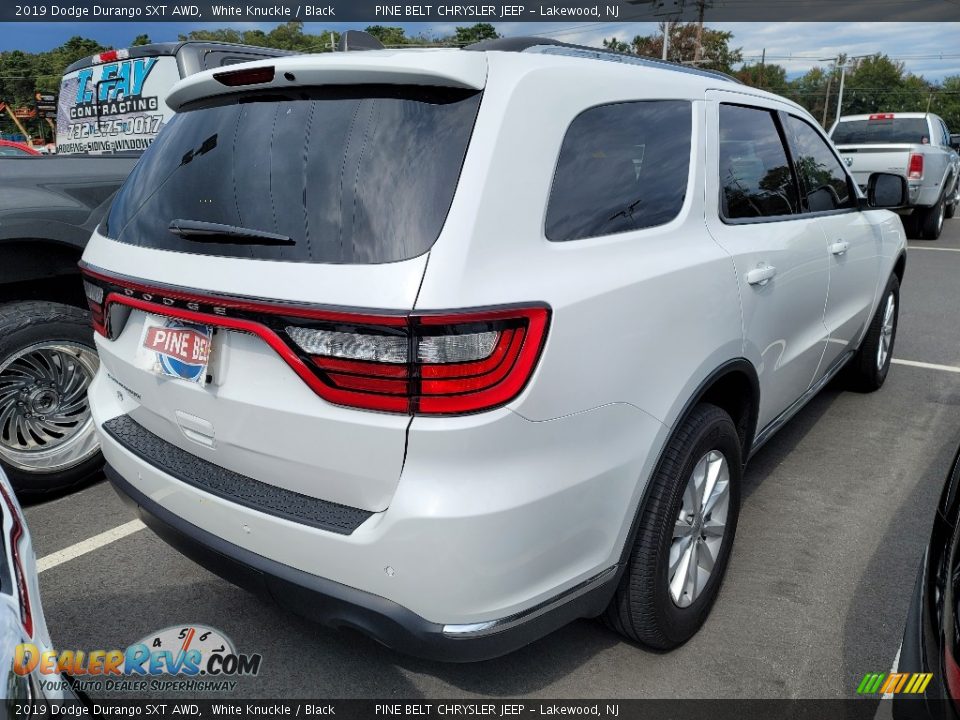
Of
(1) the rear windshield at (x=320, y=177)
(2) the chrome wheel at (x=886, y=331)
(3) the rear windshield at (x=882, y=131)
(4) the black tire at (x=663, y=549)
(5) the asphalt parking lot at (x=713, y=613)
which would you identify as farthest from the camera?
(3) the rear windshield at (x=882, y=131)

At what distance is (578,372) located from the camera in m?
1.81

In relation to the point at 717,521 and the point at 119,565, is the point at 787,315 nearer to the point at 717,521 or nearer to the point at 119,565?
the point at 717,521

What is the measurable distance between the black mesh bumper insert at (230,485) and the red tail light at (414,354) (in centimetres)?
31

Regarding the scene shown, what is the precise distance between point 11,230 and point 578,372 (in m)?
2.66

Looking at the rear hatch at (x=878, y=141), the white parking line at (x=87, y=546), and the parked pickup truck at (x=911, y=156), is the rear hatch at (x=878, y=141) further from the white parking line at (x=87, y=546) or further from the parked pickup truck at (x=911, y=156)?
the white parking line at (x=87, y=546)

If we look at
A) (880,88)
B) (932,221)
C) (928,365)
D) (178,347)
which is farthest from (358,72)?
(880,88)

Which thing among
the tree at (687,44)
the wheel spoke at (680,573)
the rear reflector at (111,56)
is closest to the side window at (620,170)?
the wheel spoke at (680,573)

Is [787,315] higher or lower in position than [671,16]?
lower

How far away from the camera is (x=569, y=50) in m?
2.29

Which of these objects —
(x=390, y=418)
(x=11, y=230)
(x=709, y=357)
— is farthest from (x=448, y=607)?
Answer: (x=11, y=230)

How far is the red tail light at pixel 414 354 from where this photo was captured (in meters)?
1.67

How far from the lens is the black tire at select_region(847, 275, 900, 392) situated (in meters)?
4.72

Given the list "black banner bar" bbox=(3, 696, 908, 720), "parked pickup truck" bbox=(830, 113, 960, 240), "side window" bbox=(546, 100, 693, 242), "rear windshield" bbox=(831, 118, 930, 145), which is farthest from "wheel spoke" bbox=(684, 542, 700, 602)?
"rear windshield" bbox=(831, 118, 930, 145)
